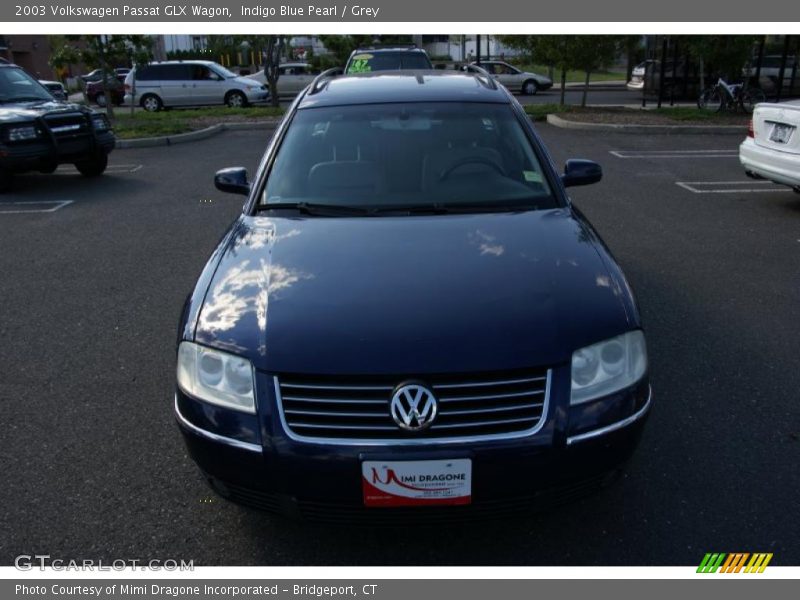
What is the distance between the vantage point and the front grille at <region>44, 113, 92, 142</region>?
33.3 feet

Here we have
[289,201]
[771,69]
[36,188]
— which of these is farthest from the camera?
[771,69]

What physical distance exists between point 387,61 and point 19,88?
684cm

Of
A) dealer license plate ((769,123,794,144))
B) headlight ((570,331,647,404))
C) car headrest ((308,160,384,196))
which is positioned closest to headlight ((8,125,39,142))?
car headrest ((308,160,384,196))

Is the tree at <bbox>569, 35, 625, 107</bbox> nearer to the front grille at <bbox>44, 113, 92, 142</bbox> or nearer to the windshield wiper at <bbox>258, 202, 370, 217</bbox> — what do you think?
the front grille at <bbox>44, 113, 92, 142</bbox>

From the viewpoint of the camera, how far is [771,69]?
2145 cm

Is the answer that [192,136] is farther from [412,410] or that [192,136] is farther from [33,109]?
[412,410]

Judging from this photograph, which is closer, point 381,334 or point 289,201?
point 381,334

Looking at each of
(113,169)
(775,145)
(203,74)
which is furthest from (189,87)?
(775,145)

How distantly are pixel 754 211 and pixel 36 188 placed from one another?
385 inches

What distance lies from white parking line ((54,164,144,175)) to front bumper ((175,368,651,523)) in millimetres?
10331

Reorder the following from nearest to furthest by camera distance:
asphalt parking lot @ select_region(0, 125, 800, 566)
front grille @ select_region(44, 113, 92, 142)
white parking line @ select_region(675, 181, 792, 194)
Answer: asphalt parking lot @ select_region(0, 125, 800, 566) → white parking line @ select_region(675, 181, 792, 194) → front grille @ select_region(44, 113, 92, 142)

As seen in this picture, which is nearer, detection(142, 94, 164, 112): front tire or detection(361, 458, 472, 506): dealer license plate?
detection(361, 458, 472, 506): dealer license plate

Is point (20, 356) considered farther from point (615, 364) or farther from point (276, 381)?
point (615, 364)

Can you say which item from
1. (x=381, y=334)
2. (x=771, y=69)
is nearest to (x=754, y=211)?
(x=381, y=334)
